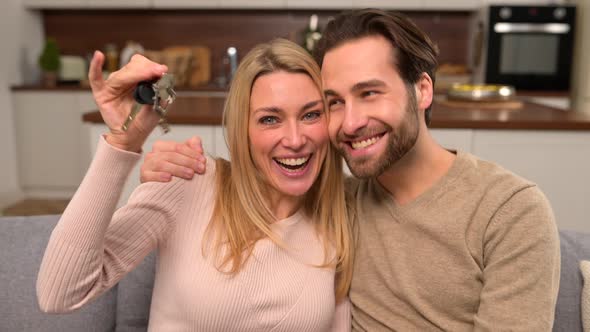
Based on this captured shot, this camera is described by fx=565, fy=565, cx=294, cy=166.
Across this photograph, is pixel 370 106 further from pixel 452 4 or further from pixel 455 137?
pixel 452 4

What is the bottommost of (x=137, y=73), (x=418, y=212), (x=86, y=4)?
(x=418, y=212)

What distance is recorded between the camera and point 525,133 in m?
2.43

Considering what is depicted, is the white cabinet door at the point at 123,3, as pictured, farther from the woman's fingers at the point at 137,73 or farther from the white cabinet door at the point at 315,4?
the woman's fingers at the point at 137,73

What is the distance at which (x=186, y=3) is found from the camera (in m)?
4.70

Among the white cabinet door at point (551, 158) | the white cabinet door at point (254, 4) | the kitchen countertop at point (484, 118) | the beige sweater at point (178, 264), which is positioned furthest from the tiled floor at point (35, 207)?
the beige sweater at point (178, 264)

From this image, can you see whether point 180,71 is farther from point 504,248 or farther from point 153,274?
point 504,248

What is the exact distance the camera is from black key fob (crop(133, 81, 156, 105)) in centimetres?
105

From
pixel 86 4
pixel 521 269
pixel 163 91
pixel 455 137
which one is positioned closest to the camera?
pixel 163 91

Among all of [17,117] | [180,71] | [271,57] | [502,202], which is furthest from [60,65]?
[502,202]

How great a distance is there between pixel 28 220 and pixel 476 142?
1782 millimetres

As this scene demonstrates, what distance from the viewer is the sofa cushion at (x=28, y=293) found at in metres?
1.41

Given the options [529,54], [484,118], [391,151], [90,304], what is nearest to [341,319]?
[391,151]

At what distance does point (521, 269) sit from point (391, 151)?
0.38 metres

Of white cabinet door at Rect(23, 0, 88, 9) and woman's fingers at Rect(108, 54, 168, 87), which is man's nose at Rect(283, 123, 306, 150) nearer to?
Answer: woman's fingers at Rect(108, 54, 168, 87)
